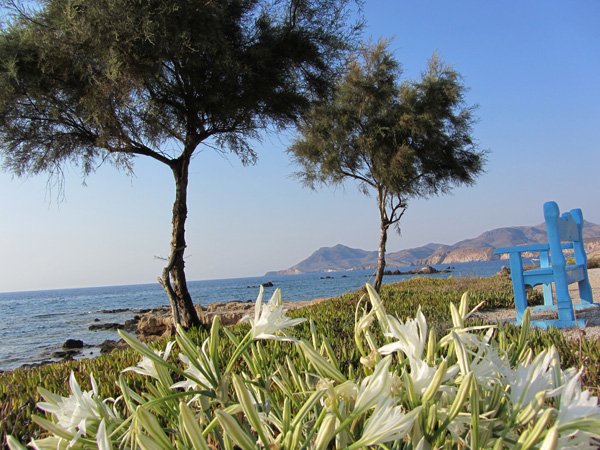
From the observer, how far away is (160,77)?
293 inches

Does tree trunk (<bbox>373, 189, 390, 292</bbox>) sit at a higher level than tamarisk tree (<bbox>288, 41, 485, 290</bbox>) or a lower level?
lower

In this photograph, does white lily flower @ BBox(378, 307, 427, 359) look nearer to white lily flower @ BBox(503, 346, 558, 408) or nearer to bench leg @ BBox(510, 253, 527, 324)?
white lily flower @ BBox(503, 346, 558, 408)

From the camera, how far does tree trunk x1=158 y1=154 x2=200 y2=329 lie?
25.2 feet

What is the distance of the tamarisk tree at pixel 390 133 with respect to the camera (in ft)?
40.5

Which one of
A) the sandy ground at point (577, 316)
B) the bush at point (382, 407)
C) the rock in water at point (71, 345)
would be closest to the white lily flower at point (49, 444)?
the bush at point (382, 407)

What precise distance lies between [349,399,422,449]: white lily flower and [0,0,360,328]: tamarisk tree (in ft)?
20.9

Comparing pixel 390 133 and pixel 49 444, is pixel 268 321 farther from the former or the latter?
pixel 390 133

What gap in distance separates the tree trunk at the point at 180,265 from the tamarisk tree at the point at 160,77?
0.02 metres

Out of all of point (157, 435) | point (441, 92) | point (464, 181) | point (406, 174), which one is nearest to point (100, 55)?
point (157, 435)

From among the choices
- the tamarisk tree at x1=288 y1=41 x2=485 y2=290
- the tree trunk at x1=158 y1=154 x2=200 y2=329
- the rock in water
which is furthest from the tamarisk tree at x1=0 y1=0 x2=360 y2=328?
the rock in water

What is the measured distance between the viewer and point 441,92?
13.0 meters

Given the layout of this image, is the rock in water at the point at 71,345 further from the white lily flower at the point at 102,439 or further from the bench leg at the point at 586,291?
the white lily flower at the point at 102,439

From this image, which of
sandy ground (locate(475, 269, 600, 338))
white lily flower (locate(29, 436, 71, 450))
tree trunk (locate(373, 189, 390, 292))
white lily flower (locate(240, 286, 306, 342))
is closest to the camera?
white lily flower (locate(29, 436, 71, 450))

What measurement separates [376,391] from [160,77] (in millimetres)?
7706
